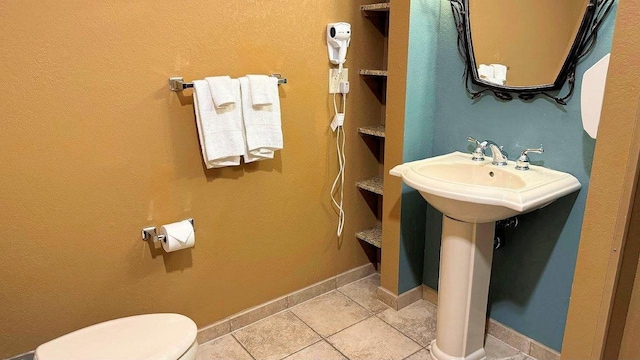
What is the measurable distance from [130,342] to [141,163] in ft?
2.25

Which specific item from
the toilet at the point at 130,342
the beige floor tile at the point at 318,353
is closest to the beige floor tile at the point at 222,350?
the beige floor tile at the point at 318,353

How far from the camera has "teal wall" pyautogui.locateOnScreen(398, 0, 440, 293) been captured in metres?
2.12

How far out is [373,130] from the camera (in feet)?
8.04

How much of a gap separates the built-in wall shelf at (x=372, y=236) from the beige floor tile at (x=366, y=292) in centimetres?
27

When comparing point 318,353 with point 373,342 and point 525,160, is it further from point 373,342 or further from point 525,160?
point 525,160

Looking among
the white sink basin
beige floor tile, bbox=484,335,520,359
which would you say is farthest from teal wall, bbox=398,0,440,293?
beige floor tile, bbox=484,335,520,359

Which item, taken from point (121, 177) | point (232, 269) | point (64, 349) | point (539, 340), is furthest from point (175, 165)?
point (539, 340)

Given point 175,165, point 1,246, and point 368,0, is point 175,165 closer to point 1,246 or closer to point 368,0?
point 1,246

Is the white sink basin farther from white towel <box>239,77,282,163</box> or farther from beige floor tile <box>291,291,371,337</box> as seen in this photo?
beige floor tile <box>291,291,371,337</box>

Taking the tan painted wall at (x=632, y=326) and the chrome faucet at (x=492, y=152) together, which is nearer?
the tan painted wall at (x=632, y=326)

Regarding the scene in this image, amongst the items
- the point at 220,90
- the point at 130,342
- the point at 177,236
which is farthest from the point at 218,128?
the point at 130,342

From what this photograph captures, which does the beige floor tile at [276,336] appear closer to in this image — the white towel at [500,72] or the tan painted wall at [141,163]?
the tan painted wall at [141,163]

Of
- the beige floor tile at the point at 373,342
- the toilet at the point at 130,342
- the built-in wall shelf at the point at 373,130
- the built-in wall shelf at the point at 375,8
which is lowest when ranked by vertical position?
the beige floor tile at the point at 373,342

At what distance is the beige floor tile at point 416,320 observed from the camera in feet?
7.34
